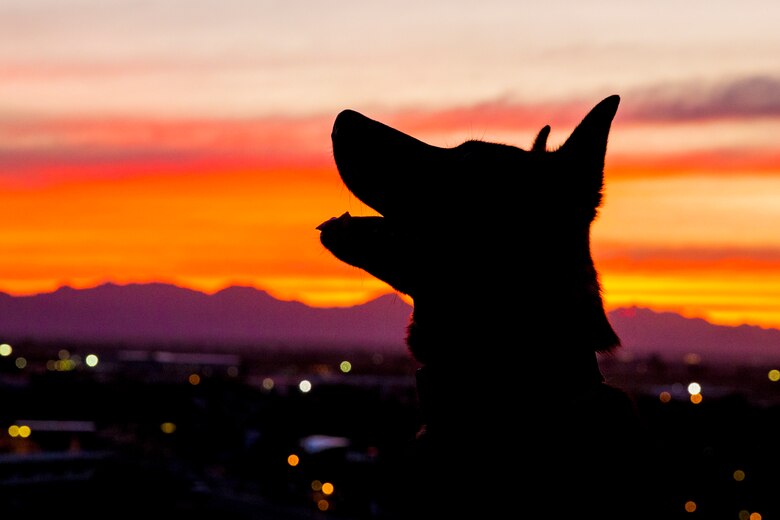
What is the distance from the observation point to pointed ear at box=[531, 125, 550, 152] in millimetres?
3148

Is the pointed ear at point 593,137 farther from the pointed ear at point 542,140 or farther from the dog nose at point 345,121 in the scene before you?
the dog nose at point 345,121

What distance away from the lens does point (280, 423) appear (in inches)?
2482

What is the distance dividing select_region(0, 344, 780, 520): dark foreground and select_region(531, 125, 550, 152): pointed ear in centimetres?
72

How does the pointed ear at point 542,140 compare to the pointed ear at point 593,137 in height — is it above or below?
above

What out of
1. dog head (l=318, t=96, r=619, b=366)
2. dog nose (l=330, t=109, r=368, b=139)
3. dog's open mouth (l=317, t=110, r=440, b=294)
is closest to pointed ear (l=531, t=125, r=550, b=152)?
dog head (l=318, t=96, r=619, b=366)

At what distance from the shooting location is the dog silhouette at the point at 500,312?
2.52 metres

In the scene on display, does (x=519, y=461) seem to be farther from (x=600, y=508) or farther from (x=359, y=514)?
(x=359, y=514)

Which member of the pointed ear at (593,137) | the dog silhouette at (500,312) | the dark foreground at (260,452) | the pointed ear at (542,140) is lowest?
the dark foreground at (260,452)

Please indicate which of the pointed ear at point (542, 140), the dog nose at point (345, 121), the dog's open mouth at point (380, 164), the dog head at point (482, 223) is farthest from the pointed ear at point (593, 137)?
the dog nose at point (345, 121)

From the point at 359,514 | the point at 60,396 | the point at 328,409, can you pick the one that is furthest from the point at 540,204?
the point at 60,396

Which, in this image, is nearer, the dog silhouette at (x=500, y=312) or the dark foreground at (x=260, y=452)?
the dog silhouette at (x=500, y=312)

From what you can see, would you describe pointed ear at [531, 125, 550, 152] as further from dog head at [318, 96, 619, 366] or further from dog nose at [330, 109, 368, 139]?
dog nose at [330, 109, 368, 139]

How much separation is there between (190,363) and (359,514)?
153m

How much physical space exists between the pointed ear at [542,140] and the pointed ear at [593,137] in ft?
0.60
